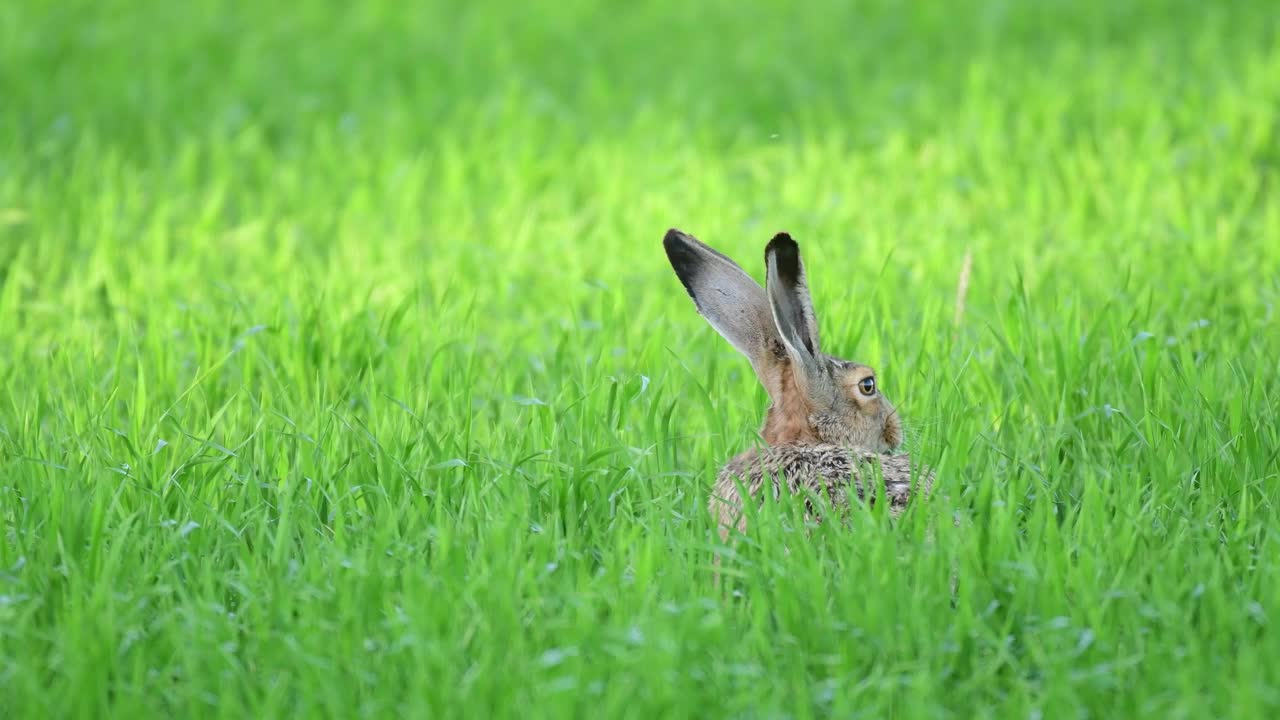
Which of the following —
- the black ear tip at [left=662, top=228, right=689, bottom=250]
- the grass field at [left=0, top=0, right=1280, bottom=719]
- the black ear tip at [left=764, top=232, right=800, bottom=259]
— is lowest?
the grass field at [left=0, top=0, right=1280, bottom=719]

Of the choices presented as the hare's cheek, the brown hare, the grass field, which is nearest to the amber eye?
the brown hare

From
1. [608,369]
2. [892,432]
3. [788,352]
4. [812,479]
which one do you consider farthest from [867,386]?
[608,369]

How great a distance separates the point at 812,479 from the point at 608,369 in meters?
1.53

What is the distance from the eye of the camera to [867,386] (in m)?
4.74

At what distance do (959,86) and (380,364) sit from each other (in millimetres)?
5311

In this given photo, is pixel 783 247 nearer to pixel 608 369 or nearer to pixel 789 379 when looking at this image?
pixel 789 379

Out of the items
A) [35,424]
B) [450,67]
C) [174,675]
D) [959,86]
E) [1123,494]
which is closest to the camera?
[174,675]

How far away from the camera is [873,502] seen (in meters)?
4.21

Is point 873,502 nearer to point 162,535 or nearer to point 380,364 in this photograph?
point 162,535

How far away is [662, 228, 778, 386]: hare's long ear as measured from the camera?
15.7 ft

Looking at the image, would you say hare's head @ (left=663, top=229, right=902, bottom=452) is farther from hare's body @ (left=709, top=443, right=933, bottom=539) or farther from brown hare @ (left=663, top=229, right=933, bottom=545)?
hare's body @ (left=709, top=443, right=933, bottom=539)

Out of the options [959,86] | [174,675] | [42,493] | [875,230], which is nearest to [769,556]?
[174,675]

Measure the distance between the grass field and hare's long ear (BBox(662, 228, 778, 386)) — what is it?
0.93 feet

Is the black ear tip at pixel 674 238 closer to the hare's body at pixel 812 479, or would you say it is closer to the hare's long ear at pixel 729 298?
the hare's long ear at pixel 729 298
